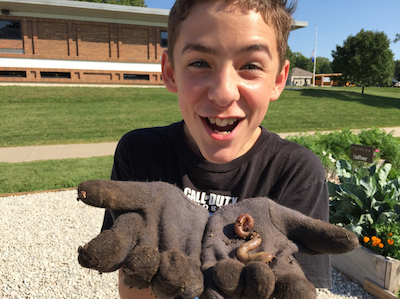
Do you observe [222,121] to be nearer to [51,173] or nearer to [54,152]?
[51,173]

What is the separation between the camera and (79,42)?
21.9 meters

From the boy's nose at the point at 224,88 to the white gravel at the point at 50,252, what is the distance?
9.35ft

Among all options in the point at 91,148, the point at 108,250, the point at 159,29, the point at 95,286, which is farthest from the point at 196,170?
the point at 159,29

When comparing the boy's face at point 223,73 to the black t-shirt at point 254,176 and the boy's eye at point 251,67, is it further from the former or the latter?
the black t-shirt at point 254,176

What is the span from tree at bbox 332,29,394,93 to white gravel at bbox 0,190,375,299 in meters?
28.3

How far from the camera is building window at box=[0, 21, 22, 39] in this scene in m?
20.7

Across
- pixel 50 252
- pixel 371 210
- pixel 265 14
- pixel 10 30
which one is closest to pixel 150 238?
pixel 265 14

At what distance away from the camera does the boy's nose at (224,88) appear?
50.4 inches

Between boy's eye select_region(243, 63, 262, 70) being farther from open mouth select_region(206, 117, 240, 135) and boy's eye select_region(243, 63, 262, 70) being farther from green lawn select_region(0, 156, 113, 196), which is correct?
green lawn select_region(0, 156, 113, 196)

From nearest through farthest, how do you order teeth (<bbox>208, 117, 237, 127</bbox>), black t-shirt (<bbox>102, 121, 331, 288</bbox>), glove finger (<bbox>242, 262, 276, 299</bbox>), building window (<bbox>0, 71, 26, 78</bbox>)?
glove finger (<bbox>242, 262, 276, 299</bbox>) < teeth (<bbox>208, 117, 237, 127</bbox>) < black t-shirt (<bbox>102, 121, 331, 288</bbox>) < building window (<bbox>0, 71, 26, 78</bbox>)

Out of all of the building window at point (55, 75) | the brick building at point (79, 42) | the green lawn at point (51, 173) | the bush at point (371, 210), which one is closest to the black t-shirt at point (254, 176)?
the bush at point (371, 210)

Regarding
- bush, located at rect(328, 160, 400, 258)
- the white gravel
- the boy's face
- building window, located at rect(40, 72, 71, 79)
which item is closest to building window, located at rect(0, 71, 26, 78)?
building window, located at rect(40, 72, 71, 79)

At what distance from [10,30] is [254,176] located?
80.3 ft

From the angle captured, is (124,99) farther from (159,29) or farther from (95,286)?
(95,286)
